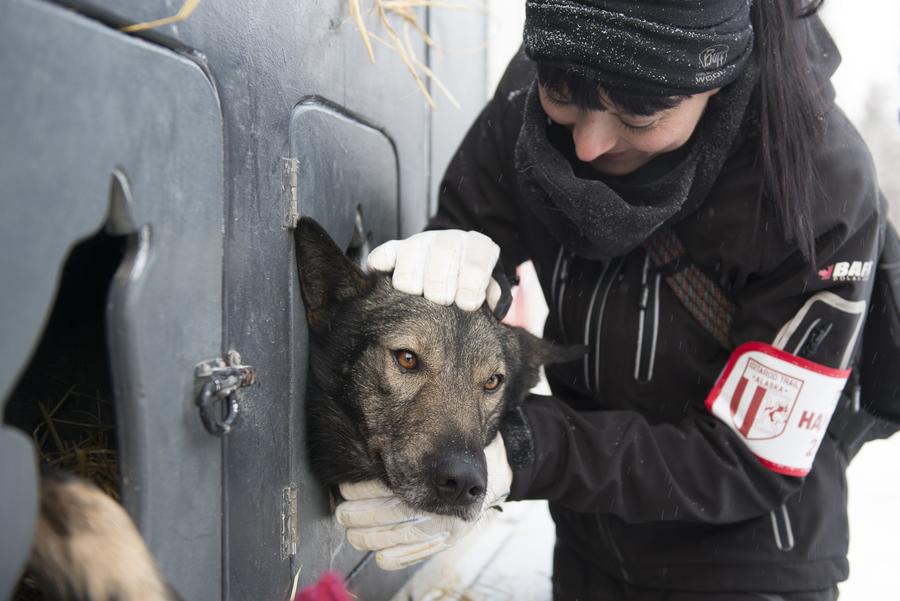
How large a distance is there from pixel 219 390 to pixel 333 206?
2.40ft

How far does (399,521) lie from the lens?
1.82 metres

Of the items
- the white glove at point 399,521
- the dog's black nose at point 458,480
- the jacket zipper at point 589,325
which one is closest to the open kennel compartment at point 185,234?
the white glove at point 399,521

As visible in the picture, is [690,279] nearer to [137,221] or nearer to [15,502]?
[137,221]

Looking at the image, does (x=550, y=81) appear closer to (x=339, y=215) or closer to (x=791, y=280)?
(x=339, y=215)

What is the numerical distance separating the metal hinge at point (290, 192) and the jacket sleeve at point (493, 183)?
66 cm

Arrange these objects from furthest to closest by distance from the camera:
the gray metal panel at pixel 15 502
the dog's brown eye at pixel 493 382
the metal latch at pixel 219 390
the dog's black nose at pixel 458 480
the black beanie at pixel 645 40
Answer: the dog's brown eye at pixel 493 382 < the dog's black nose at pixel 458 480 < the black beanie at pixel 645 40 < the metal latch at pixel 219 390 < the gray metal panel at pixel 15 502

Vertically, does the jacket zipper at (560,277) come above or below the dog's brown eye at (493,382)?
above

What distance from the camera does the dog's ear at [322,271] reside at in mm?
1734

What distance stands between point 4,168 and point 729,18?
1.37 m

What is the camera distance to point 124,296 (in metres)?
1.07

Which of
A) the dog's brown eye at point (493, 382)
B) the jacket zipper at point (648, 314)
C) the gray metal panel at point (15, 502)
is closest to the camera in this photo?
the gray metal panel at point (15, 502)

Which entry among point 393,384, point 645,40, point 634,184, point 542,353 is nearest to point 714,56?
point 645,40

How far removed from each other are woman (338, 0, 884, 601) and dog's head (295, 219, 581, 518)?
0.08 meters

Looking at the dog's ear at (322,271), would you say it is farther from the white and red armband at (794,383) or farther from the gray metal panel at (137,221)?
the white and red armband at (794,383)
